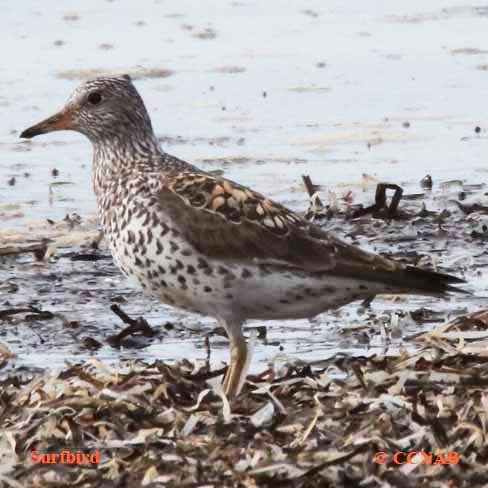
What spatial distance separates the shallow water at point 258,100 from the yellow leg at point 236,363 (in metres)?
0.72

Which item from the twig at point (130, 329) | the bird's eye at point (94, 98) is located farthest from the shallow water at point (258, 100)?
the bird's eye at point (94, 98)

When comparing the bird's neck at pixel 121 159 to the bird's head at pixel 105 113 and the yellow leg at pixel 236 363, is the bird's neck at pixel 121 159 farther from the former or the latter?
the yellow leg at pixel 236 363

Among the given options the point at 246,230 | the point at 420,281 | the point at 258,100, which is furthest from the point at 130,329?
the point at 258,100

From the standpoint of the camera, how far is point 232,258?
660cm

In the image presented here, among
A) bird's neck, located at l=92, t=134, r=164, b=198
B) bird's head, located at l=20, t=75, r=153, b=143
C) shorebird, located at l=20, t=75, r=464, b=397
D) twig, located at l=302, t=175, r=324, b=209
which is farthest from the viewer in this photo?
twig, located at l=302, t=175, r=324, b=209

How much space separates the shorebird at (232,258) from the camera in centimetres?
656

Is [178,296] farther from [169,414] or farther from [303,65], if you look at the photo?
[303,65]

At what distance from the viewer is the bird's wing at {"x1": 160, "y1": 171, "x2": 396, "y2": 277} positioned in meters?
6.62

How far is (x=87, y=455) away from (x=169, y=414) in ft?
1.49

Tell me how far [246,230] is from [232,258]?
0.16 metres

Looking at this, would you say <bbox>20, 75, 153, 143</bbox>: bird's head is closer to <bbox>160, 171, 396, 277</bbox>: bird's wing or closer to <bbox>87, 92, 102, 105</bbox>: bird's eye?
<bbox>87, 92, 102, 105</bbox>: bird's eye

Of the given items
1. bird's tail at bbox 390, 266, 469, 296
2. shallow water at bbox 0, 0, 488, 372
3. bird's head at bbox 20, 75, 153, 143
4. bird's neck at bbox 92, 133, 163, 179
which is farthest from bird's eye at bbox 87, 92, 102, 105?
bird's tail at bbox 390, 266, 469, 296

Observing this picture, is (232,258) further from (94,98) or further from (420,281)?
(94,98)

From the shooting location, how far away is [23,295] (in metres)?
8.67
